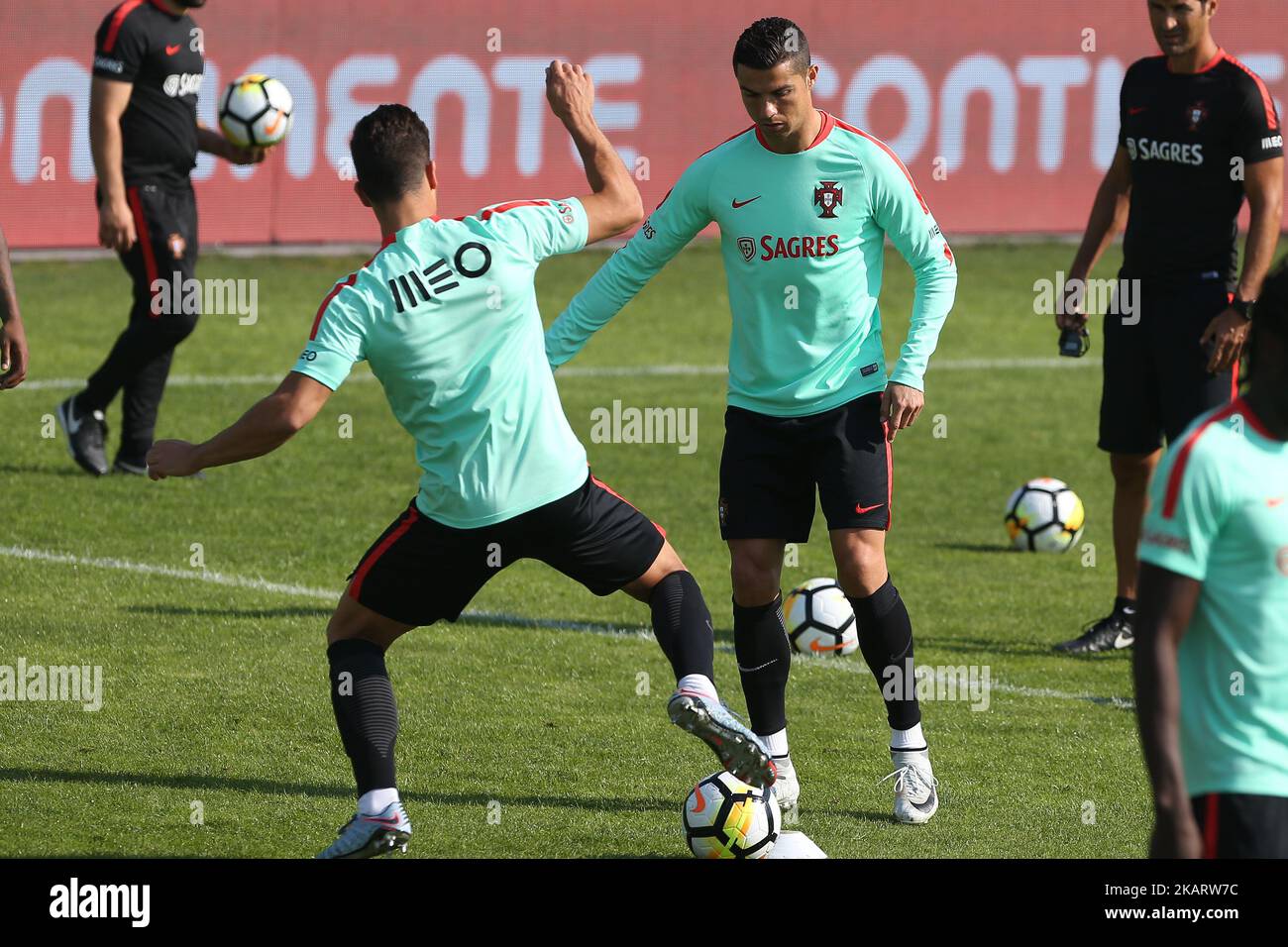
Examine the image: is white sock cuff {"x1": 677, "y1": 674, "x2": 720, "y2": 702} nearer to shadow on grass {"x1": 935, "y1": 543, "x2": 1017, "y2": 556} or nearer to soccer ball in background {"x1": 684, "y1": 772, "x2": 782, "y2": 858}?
soccer ball in background {"x1": 684, "y1": 772, "x2": 782, "y2": 858}

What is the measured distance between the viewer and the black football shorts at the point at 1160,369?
25.1ft

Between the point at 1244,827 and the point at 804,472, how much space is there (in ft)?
8.97

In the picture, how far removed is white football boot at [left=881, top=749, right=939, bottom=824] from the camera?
19.4 feet

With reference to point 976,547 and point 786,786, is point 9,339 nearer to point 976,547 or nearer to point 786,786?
point 786,786

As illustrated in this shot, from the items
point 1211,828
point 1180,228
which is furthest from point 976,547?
point 1211,828

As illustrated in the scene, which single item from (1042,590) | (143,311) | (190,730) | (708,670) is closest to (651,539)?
(708,670)

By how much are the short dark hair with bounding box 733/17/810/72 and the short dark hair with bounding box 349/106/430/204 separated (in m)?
1.08

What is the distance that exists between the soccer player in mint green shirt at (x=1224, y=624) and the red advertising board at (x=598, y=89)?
1623 cm

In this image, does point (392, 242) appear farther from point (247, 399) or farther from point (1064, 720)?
point (247, 399)

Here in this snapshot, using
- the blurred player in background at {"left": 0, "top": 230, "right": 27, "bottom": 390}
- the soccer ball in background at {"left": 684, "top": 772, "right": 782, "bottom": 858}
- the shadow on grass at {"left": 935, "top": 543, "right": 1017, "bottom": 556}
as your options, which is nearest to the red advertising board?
the shadow on grass at {"left": 935, "top": 543, "right": 1017, "bottom": 556}

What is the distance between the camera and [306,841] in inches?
220

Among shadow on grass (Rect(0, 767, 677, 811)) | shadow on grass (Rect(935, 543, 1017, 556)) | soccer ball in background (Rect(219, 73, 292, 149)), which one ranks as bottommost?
shadow on grass (Rect(0, 767, 677, 811))

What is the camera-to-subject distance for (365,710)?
534cm
